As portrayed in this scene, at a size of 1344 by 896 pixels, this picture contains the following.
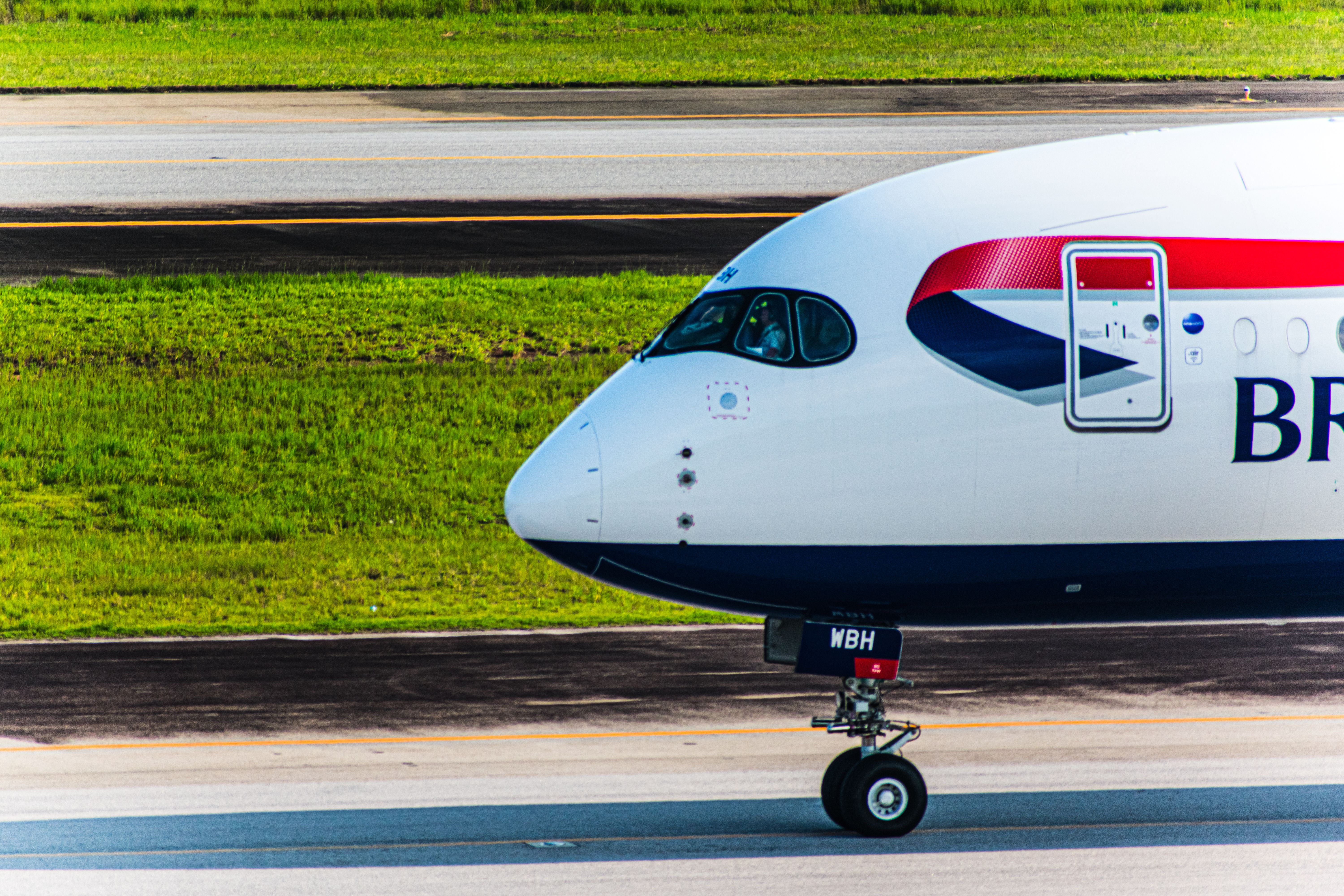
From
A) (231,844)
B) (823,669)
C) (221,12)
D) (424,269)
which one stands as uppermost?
(221,12)

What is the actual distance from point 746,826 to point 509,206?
71.4 ft

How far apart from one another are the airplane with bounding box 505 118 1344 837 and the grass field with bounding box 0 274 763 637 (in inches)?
262

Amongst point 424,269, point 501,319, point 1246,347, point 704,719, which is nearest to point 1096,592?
point 1246,347

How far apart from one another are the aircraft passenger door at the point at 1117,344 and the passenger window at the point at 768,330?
1868 mm

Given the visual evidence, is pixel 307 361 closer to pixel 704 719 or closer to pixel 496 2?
pixel 704 719

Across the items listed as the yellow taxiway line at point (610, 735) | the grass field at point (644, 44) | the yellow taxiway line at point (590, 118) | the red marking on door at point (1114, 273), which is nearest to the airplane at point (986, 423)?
the red marking on door at point (1114, 273)

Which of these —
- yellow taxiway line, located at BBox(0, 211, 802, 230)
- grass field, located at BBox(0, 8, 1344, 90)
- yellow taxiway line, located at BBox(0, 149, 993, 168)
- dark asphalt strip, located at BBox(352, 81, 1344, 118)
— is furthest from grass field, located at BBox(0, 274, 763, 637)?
grass field, located at BBox(0, 8, 1344, 90)

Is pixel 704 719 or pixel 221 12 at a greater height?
pixel 221 12

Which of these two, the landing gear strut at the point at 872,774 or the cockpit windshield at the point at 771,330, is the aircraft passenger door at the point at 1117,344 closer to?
the cockpit windshield at the point at 771,330

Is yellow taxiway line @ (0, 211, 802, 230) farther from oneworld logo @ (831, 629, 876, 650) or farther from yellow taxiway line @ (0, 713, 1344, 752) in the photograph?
oneworld logo @ (831, 629, 876, 650)

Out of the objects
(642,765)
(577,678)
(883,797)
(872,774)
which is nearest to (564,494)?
(872,774)

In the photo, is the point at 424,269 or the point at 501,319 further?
the point at 424,269

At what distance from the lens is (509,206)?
31.4m

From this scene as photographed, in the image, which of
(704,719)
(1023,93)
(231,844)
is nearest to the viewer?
(231,844)
